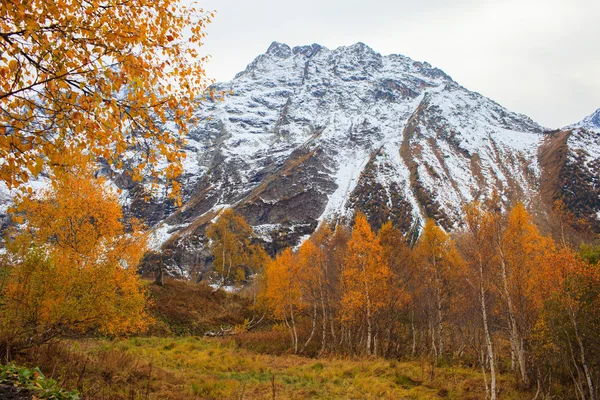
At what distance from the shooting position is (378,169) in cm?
11838

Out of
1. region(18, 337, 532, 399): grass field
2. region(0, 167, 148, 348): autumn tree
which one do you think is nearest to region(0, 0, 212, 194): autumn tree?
region(0, 167, 148, 348): autumn tree

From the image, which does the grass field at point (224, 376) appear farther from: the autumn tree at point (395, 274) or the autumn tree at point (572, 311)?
the autumn tree at point (395, 274)

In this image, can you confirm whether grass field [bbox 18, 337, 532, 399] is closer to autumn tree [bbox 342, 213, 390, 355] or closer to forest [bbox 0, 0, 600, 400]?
forest [bbox 0, 0, 600, 400]

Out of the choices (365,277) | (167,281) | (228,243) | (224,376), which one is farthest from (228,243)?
(224,376)

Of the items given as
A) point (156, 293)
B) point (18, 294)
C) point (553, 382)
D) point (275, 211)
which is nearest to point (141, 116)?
point (18, 294)

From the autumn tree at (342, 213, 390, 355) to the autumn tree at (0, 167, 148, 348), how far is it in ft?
43.3

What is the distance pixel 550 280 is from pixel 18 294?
20094 millimetres

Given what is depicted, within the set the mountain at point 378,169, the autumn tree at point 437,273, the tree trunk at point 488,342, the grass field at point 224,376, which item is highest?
the mountain at point 378,169

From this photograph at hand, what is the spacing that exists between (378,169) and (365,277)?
101 m

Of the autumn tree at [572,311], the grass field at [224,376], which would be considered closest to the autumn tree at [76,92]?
the grass field at [224,376]

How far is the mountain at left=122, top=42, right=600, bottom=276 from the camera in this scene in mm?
95938

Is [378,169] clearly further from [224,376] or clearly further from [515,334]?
[224,376]

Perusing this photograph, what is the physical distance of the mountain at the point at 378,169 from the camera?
95.9 metres

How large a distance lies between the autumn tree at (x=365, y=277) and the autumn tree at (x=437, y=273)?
12.9 feet
